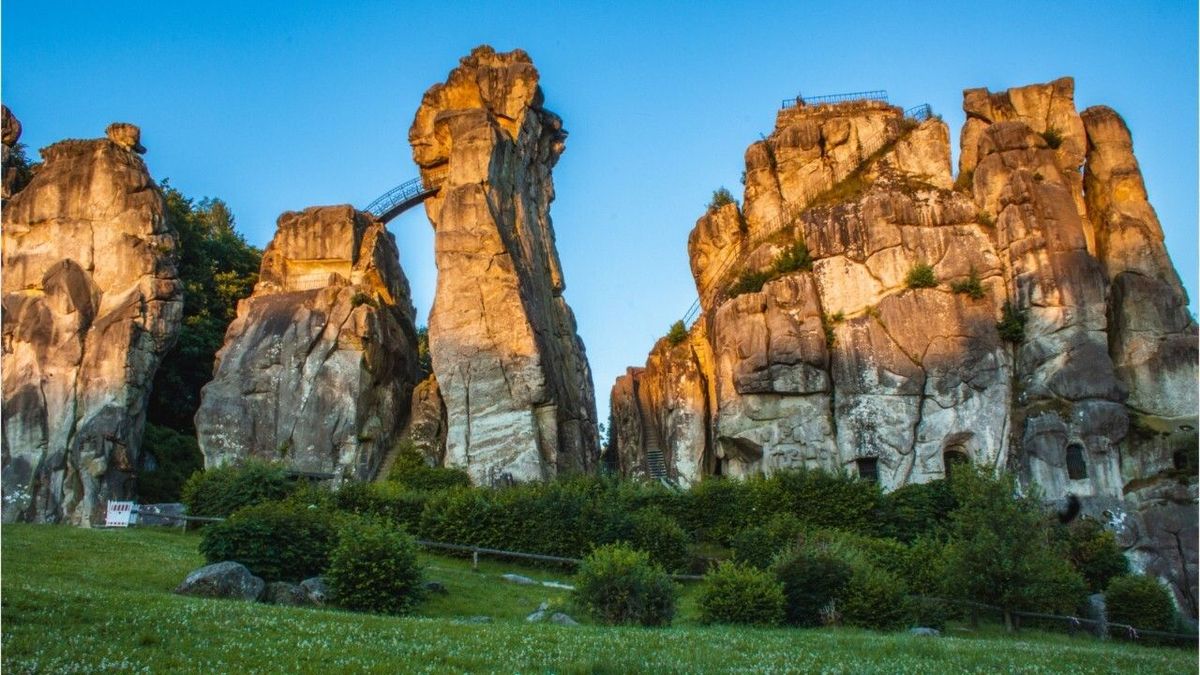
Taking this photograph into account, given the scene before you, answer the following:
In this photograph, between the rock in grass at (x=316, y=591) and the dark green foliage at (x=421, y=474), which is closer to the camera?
the rock in grass at (x=316, y=591)

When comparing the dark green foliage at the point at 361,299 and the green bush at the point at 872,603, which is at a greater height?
the dark green foliage at the point at 361,299

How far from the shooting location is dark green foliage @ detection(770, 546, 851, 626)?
23.5 metres

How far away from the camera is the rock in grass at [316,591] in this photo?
70.8 ft

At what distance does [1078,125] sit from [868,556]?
36583 millimetres

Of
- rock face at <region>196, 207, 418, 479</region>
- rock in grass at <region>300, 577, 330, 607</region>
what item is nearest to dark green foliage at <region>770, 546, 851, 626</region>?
rock in grass at <region>300, 577, 330, 607</region>

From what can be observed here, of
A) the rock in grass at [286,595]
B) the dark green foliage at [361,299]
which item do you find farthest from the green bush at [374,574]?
the dark green foliage at [361,299]

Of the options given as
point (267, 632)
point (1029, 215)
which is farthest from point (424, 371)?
point (267, 632)

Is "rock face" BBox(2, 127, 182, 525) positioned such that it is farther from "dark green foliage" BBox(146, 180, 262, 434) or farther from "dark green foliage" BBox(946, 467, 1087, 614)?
"dark green foliage" BBox(946, 467, 1087, 614)

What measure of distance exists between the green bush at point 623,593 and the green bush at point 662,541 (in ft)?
36.5

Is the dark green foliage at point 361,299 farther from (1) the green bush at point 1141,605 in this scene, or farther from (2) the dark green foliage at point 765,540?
(1) the green bush at point 1141,605

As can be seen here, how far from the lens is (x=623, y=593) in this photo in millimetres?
20797

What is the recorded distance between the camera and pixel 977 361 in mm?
45562

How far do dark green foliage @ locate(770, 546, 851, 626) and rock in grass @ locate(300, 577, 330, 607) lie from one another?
10349 millimetres

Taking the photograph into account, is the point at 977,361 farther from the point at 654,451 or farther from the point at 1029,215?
the point at 654,451
